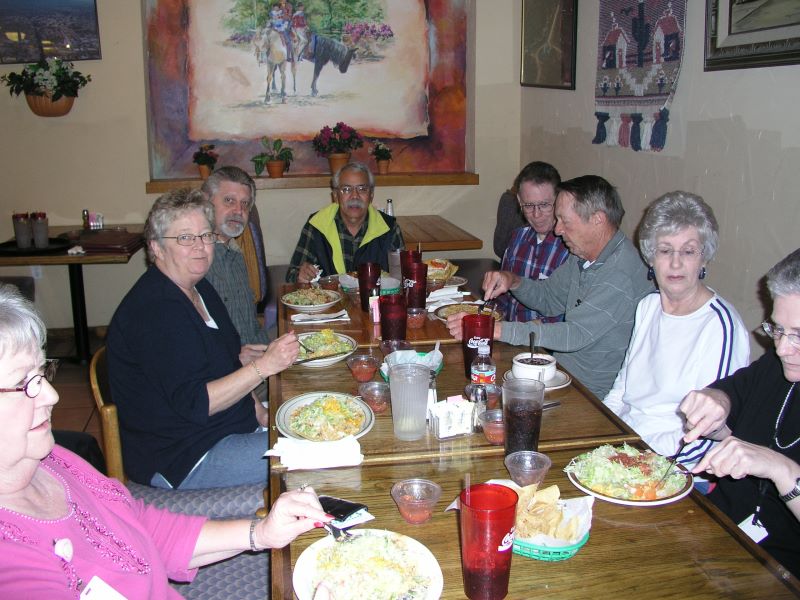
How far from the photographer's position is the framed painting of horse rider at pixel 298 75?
5148 mm

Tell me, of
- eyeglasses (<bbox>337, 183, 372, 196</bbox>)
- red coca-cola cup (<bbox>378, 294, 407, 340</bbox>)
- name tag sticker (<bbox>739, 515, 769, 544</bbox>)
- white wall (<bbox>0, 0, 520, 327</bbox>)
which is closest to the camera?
name tag sticker (<bbox>739, 515, 769, 544</bbox>)

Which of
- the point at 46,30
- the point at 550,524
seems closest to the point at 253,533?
the point at 550,524

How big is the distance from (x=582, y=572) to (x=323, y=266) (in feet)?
9.18

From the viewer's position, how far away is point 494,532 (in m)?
1.10

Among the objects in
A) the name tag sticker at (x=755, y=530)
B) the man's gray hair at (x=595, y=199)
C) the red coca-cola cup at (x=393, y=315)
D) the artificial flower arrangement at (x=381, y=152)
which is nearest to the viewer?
the name tag sticker at (x=755, y=530)

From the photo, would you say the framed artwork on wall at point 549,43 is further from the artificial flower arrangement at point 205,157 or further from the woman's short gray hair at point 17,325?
the woman's short gray hair at point 17,325

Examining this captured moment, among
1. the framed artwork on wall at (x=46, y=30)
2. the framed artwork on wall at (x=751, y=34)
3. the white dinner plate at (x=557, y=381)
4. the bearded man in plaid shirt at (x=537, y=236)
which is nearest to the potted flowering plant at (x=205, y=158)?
the framed artwork on wall at (x=46, y=30)

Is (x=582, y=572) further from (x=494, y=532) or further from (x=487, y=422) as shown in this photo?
(x=487, y=422)

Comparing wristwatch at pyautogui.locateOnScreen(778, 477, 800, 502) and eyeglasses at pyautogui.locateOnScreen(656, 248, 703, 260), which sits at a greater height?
eyeglasses at pyautogui.locateOnScreen(656, 248, 703, 260)

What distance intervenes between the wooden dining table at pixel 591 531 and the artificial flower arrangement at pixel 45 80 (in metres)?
4.04

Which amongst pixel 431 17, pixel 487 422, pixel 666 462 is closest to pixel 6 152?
pixel 431 17

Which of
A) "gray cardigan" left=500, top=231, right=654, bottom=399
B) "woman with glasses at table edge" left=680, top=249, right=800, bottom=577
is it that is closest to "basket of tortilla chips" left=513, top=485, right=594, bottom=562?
"woman with glasses at table edge" left=680, top=249, right=800, bottom=577

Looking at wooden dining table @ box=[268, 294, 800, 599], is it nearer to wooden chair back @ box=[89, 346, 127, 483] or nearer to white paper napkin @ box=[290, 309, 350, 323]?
wooden chair back @ box=[89, 346, 127, 483]

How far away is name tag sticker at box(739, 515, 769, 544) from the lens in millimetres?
1627
